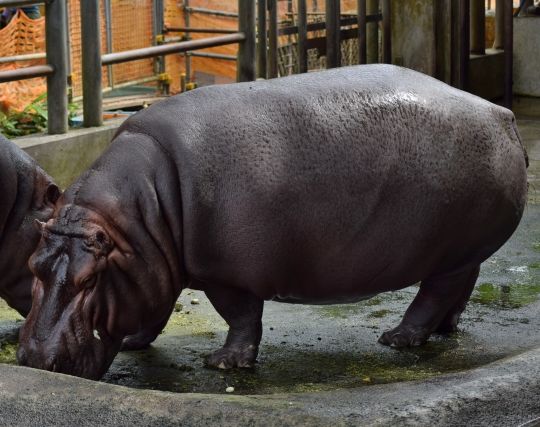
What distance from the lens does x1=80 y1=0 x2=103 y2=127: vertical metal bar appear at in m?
8.06

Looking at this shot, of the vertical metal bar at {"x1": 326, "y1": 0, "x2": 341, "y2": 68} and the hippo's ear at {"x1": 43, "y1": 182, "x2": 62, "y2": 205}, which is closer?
the hippo's ear at {"x1": 43, "y1": 182, "x2": 62, "y2": 205}

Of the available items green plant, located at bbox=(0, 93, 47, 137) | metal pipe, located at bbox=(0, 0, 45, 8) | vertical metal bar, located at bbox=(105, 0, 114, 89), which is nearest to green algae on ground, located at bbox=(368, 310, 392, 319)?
metal pipe, located at bbox=(0, 0, 45, 8)

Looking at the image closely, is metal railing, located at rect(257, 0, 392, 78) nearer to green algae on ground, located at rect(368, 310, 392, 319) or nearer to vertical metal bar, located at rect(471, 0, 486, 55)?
vertical metal bar, located at rect(471, 0, 486, 55)

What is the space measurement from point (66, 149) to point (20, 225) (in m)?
3.11

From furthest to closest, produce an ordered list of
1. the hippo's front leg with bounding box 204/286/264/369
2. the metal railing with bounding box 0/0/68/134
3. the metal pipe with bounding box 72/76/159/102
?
the metal pipe with bounding box 72/76/159/102 < the metal railing with bounding box 0/0/68/134 < the hippo's front leg with bounding box 204/286/264/369

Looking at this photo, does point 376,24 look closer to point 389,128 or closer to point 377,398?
point 389,128

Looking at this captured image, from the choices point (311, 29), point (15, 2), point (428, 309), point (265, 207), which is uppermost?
point (15, 2)

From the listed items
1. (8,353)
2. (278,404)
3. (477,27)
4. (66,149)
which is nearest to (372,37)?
(477,27)

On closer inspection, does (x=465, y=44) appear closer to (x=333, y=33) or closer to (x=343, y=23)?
(x=343, y=23)

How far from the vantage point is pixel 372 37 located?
36.9 feet

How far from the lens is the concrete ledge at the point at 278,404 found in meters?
3.33

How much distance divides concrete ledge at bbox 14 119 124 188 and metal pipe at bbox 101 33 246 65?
1.62ft

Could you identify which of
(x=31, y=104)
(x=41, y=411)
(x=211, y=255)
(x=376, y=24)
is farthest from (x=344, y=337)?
(x=376, y=24)

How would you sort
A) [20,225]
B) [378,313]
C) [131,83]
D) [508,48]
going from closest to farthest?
[20,225] < [378,313] < [508,48] < [131,83]
